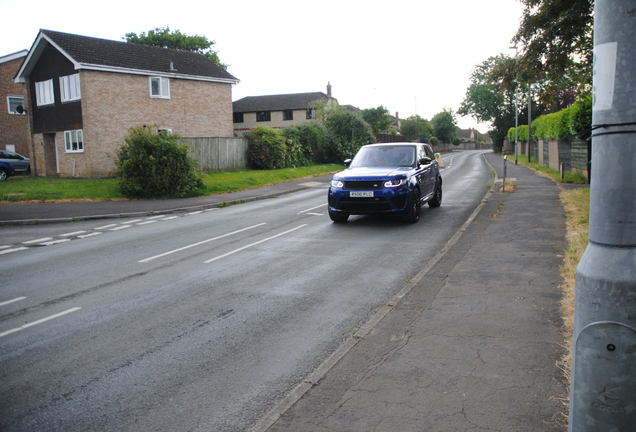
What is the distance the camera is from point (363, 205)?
11133mm

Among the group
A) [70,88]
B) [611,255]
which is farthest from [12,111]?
[611,255]

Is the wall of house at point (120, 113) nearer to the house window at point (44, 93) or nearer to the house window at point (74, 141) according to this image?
the house window at point (74, 141)

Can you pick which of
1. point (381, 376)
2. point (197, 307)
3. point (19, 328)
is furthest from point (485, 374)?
point (19, 328)

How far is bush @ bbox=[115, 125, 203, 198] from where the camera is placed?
1872 centimetres

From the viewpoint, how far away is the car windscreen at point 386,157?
12.4 m

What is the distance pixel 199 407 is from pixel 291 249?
572 cm

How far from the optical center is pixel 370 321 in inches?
197

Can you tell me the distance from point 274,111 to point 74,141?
38.5 meters

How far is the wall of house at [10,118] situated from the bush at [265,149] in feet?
62.0

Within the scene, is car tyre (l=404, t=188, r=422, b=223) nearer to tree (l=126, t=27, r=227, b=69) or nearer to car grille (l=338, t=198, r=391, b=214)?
car grille (l=338, t=198, r=391, b=214)

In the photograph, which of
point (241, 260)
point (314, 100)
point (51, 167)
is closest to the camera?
point (241, 260)

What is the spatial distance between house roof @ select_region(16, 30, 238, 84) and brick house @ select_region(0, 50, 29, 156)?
6.37m

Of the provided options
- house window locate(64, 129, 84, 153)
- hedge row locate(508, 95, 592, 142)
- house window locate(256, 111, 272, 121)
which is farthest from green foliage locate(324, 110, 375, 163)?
house window locate(256, 111, 272, 121)

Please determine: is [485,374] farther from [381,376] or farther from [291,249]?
[291,249]
